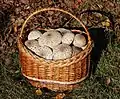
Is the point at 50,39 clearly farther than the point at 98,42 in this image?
No

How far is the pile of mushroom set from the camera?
145 inches

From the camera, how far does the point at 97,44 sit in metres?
4.48

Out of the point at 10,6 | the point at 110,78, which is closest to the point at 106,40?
the point at 110,78

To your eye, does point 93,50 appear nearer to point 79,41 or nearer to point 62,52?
point 79,41

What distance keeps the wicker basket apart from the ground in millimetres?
127

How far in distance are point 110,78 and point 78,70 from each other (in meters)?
0.46

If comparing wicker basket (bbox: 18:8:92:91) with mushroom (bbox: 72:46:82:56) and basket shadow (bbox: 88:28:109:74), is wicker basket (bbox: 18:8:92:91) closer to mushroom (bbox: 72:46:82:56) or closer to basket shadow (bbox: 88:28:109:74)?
mushroom (bbox: 72:46:82:56)

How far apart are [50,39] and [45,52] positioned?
0.14 metres

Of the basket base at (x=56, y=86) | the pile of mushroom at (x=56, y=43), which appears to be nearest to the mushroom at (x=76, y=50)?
the pile of mushroom at (x=56, y=43)

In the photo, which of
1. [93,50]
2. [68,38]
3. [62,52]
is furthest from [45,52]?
[93,50]

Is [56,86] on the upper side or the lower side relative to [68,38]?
lower

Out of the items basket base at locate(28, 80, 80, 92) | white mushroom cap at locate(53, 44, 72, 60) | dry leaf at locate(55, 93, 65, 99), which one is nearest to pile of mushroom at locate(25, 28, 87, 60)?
white mushroom cap at locate(53, 44, 72, 60)

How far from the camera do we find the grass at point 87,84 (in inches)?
151

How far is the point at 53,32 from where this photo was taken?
384 centimetres
